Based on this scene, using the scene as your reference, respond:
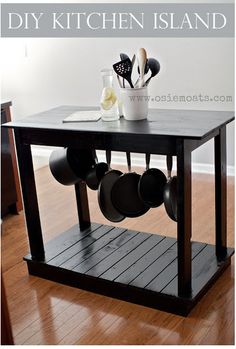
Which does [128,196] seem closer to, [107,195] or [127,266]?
[107,195]

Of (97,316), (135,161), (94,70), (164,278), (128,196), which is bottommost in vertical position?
(97,316)

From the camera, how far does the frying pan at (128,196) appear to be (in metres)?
2.16

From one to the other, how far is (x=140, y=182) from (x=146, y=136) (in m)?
0.34

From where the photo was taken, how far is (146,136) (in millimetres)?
1812

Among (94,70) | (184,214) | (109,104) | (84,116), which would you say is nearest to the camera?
(184,214)

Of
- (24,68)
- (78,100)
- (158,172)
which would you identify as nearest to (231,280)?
(158,172)

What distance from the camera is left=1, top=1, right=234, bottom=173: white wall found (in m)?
3.45

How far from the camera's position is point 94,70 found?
3.92 m

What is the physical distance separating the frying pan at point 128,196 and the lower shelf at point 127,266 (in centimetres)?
24

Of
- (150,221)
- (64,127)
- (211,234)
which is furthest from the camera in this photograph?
(150,221)

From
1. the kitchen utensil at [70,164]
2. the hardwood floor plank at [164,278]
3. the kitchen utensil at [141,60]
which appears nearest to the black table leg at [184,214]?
the hardwood floor plank at [164,278]

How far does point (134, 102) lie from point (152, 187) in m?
0.40

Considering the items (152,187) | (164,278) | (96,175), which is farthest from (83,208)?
(164,278)

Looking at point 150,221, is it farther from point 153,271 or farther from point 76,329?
point 76,329
